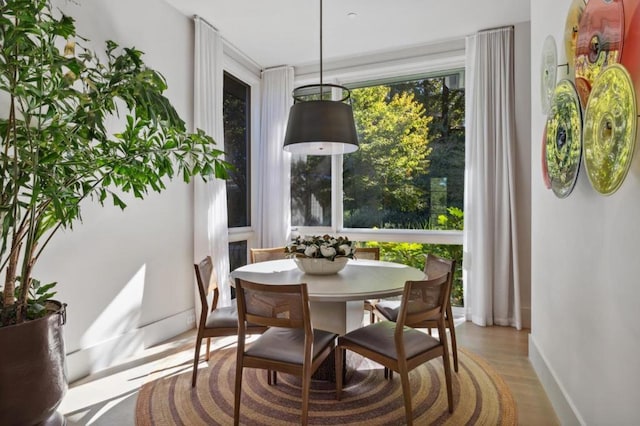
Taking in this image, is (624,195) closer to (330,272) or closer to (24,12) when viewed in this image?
(330,272)

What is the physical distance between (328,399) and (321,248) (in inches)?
37.2

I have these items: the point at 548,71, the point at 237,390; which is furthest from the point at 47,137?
the point at 548,71

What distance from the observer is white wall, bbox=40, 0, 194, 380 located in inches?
102

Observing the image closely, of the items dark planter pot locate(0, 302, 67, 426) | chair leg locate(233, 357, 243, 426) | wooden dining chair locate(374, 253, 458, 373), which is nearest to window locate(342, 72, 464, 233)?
wooden dining chair locate(374, 253, 458, 373)

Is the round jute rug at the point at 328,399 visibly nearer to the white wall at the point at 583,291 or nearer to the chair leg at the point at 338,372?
the chair leg at the point at 338,372

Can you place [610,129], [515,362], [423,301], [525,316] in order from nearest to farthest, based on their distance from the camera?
[610,129], [423,301], [515,362], [525,316]

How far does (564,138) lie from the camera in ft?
6.64

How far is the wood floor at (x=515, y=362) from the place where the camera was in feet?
7.17

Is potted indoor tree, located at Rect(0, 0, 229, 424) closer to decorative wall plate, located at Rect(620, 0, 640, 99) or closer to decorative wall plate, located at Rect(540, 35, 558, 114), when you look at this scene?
decorative wall plate, located at Rect(620, 0, 640, 99)

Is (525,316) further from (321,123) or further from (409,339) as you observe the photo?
(321,123)

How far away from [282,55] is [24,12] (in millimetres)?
3266

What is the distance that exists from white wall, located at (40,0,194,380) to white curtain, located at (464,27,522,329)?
2.83 m

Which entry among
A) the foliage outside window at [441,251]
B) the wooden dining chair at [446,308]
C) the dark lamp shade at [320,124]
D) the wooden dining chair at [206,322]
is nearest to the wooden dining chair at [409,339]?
the wooden dining chair at [446,308]

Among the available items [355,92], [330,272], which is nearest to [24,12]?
[330,272]
